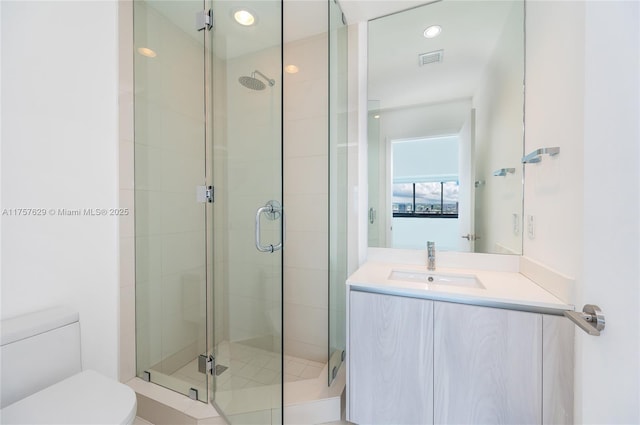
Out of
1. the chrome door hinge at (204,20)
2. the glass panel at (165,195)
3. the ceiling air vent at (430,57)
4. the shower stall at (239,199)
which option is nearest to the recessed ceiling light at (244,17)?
the shower stall at (239,199)

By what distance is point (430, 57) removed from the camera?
1.75 m

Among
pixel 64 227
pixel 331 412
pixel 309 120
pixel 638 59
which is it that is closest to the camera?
pixel 638 59

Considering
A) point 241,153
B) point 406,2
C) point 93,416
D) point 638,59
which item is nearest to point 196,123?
point 241,153

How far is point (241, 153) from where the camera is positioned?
1.28m

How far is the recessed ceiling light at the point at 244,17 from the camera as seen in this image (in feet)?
4.14

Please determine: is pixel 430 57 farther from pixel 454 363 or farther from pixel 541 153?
pixel 454 363

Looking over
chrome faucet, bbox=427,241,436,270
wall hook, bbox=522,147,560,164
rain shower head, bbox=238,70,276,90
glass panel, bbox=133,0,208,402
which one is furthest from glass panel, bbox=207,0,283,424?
wall hook, bbox=522,147,560,164

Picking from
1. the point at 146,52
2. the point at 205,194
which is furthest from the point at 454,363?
the point at 146,52

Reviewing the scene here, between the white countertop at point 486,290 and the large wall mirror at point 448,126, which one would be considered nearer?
the white countertop at point 486,290

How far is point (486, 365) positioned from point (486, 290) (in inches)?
12.7

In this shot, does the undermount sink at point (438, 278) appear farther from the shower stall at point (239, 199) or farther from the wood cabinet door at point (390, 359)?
the shower stall at point (239, 199)

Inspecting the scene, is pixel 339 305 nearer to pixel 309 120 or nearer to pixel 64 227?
pixel 309 120

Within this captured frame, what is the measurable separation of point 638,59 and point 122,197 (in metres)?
2.10

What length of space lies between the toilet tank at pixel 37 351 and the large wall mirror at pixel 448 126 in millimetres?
1777
